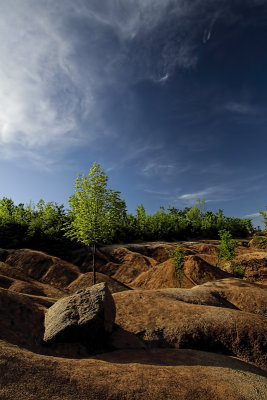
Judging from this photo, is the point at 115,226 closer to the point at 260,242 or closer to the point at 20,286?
the point at 20,286

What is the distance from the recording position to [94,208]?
18.7 metres

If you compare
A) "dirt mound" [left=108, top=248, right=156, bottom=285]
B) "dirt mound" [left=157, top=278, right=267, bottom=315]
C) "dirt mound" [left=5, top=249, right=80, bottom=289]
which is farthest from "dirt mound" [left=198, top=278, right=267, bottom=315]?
"dirt mound" [left=5, top=249, right=80, bottom=289]

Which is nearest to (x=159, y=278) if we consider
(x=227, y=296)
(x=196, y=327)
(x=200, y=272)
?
(x=200, y=272)

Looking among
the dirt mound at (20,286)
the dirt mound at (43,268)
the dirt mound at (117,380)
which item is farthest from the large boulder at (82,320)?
the dirt mound at (43,268)

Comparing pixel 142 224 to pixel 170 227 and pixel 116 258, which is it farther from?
pixel 116 258

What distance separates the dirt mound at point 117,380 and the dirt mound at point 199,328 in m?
2.13

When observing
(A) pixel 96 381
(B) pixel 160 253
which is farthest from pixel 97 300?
(B) pixel 160 253

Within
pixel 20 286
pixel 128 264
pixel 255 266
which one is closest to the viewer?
pixel 20 286

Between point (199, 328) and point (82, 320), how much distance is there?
430 centimetres

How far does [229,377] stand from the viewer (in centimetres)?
530

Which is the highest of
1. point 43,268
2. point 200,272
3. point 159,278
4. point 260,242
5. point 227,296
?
point 260,242

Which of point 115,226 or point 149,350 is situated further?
point 115,226

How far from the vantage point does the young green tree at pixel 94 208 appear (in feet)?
60.8

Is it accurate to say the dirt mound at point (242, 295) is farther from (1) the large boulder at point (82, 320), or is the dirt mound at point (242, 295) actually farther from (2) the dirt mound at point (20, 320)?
(2) the dirt mound at point (20, 320)
